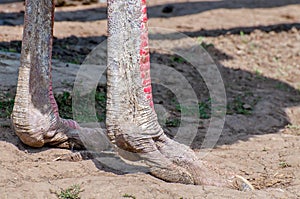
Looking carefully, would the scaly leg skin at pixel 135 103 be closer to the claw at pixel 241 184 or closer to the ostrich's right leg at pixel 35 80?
Result: the claw at pixel 241 184

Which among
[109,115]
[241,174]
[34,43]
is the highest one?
[34,43]

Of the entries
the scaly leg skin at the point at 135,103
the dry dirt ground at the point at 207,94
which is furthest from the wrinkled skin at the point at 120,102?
the dry dirt ground at the point at 207,94

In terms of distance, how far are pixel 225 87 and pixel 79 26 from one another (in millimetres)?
2482

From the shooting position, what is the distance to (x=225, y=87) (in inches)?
269

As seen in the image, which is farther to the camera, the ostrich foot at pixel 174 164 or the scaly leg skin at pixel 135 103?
the ostrich foot at pixel 174 164

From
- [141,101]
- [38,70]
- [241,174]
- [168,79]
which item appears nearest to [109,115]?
[141,101]

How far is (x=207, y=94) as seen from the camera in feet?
21.6

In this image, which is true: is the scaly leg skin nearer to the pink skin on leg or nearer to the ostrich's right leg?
the pink skin on leg

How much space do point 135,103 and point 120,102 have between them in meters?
0.09

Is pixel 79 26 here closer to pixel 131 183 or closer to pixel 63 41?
pixel 63 41

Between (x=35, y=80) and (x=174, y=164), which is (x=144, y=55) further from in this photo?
(x=35, y=80)

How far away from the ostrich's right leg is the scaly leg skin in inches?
22.2

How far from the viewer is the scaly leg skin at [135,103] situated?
3.89 metres

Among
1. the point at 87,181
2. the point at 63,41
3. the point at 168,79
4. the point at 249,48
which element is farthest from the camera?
the point at 249,48
